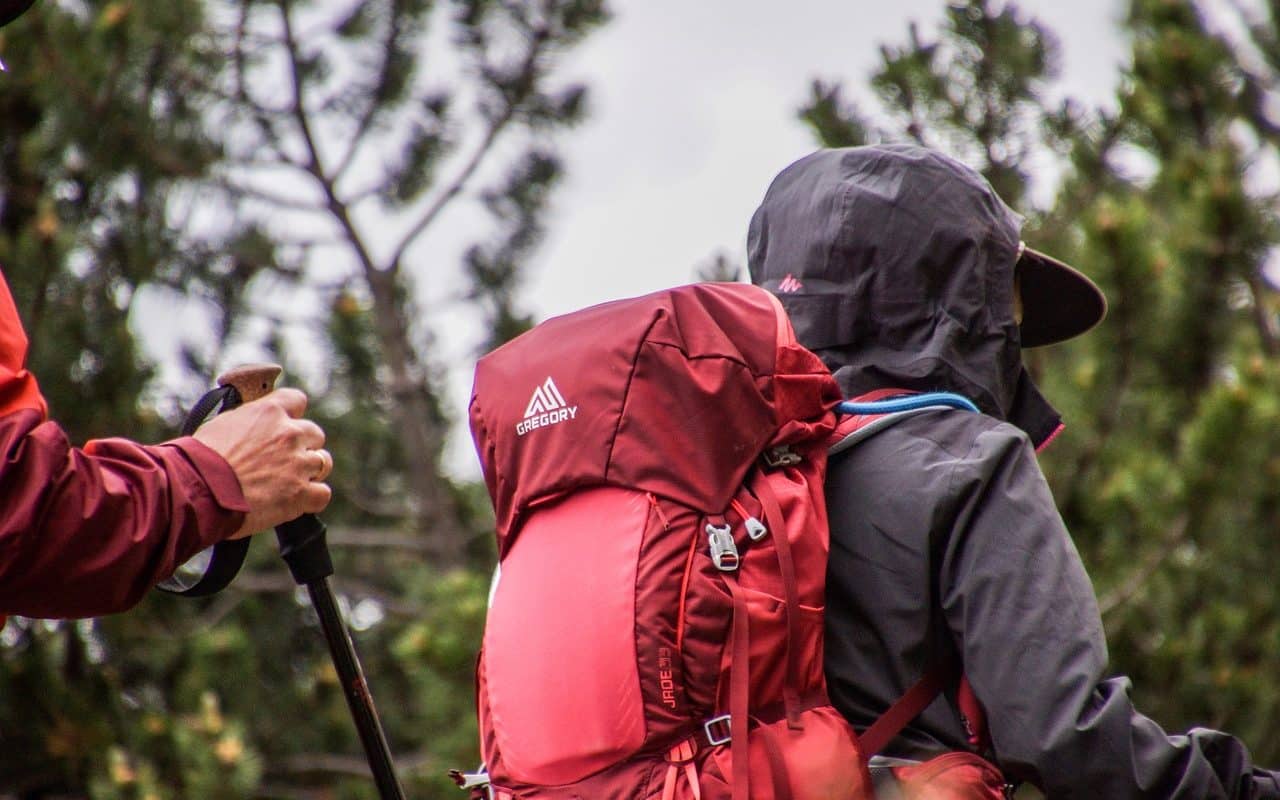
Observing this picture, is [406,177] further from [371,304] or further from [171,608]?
[171,608]

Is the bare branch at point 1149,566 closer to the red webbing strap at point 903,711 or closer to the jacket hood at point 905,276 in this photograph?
the jacket hood at point 905,276

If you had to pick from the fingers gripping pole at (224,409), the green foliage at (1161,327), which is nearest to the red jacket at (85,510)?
the fingers gripping pole at (224,409)

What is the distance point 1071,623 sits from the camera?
171 centimetres

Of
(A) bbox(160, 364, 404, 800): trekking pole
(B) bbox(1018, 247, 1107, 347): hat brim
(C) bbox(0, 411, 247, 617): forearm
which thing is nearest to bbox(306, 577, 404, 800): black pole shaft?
(A) bbox(160, 364, 404, 800): trekking pole

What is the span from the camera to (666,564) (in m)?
1.73

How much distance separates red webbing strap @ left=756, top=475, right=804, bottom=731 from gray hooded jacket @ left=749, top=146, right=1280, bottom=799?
0.12 meters

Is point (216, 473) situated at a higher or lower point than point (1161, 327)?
higher

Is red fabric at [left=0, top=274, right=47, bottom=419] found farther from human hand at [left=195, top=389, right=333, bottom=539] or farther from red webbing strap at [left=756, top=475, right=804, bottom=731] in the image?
red webbing strap at [left=756, top=475, right=804, bottom=731]

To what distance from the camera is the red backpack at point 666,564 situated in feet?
5.60

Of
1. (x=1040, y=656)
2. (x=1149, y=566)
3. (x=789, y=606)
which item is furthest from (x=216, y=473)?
(x=1149, y=566)

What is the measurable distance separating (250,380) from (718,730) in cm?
77

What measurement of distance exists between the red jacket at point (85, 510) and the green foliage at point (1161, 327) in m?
2.71

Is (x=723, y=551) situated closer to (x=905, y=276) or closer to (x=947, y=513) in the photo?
(x=947, y=513)

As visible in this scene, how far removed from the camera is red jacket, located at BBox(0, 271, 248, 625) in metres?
1.55
